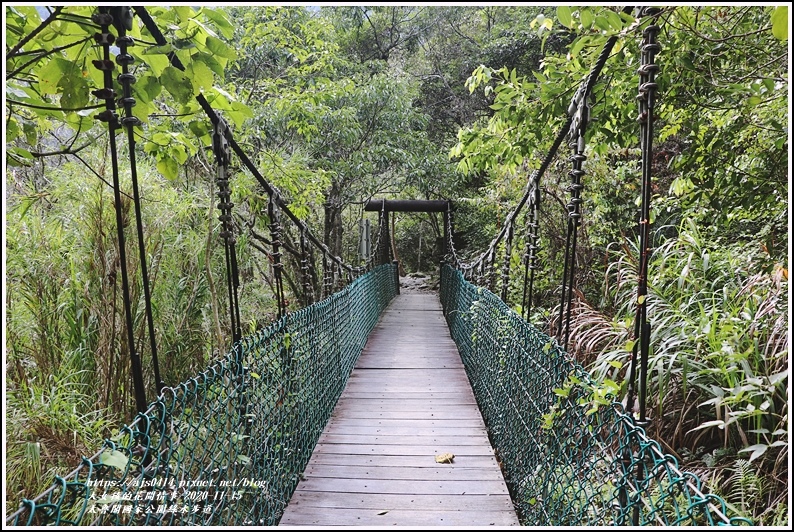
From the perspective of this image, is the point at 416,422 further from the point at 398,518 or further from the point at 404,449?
the point at 398,518

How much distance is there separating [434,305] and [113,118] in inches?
286

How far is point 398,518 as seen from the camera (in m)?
1.74

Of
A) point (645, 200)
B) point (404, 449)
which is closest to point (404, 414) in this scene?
point (404, 449)

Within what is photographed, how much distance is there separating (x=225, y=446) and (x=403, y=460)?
91cm

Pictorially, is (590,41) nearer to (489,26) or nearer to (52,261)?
(52,261)

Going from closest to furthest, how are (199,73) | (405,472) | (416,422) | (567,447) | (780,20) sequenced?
(780,20) < (199,73) < (567,447) < (405,472) < (416,422)

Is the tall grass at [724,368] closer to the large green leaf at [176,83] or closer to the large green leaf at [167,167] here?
A: the large green leaf at [176,83]


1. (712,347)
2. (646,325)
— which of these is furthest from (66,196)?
(712,347)

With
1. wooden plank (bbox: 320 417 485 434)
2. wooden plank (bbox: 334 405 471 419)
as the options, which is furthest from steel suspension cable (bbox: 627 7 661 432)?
wooden plank (bbox: 334 405 471 419)

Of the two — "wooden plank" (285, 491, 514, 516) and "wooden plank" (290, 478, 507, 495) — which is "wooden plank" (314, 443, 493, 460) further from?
"wooden plank" (285, 491, 514, 516)

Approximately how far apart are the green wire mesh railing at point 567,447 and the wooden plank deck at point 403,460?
128 millimetres

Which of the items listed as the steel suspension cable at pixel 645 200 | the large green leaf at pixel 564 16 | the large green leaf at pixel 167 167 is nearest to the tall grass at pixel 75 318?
the large green leaf at pixel 167 167

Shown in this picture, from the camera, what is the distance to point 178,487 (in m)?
1.10

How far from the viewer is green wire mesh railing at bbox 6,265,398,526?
900 millimetres
